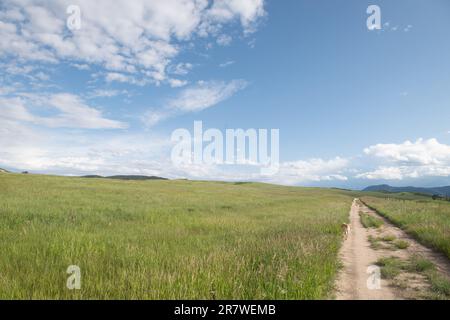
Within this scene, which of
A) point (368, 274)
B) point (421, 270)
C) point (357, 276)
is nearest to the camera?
point (357, 276)

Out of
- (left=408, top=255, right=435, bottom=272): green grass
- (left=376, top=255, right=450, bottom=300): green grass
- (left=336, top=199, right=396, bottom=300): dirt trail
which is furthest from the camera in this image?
(left=408, top=255, right=435, bottom=272): green grass

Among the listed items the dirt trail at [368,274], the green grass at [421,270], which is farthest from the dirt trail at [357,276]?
the green grass at [421,270]

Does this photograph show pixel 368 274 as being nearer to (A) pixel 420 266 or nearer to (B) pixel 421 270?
(B) pixel 421 270

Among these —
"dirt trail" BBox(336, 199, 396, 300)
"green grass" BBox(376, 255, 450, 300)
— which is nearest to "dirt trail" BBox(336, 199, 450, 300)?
"dirt trail" BBox(336, 199, 396, 300)

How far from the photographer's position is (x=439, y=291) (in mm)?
6887

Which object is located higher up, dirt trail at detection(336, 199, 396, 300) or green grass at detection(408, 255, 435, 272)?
green grass at detection(408, 255, 435, 272)

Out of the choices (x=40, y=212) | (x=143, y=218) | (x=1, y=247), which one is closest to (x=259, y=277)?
(x=1, y=247)

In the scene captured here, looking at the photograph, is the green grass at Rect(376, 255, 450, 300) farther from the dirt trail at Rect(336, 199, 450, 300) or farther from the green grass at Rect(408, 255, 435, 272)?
the dirt trail at Rect(336, 199, 450, 300)

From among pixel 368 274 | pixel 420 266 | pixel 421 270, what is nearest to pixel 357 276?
pixel 368 274

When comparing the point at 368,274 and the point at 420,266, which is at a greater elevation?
the point at 420,266

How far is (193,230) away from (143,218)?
4825 millimetres

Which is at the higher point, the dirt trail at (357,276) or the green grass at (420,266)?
the green grass at (420,266)

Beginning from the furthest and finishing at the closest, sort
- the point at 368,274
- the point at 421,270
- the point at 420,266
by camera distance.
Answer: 1. the point at 420,266
2. the point at 421,270
3. the point at 368,274

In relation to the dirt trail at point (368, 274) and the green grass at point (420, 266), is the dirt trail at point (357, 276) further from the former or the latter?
the green grass at point (420, 266)
